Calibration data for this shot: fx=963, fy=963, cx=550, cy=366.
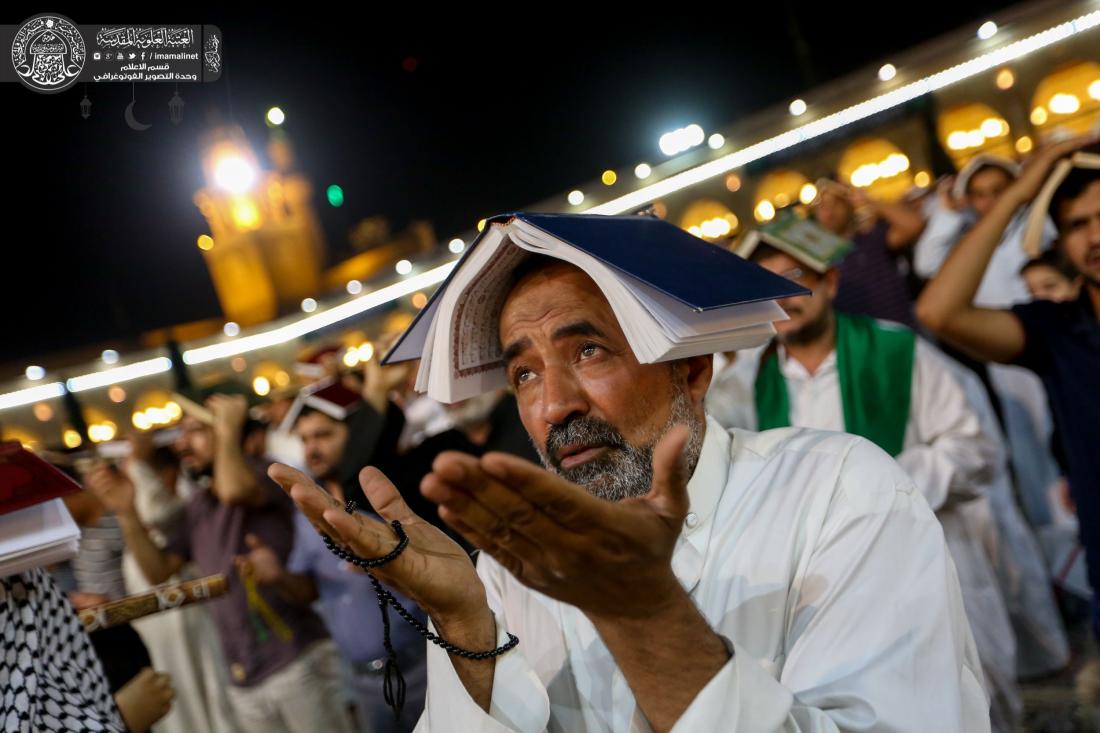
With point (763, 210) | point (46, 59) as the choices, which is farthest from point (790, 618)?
point (763, 210)

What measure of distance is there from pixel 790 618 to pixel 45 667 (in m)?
1.80

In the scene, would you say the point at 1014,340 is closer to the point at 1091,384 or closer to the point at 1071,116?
the point at 1091,384

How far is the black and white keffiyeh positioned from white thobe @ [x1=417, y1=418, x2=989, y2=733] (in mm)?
1049

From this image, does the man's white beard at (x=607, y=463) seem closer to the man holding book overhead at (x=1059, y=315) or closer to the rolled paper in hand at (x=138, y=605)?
the rolled paper in hand at (x=138, y=605)

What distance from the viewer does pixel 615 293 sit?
5.93 feet

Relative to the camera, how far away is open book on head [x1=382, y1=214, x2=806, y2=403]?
176 cm

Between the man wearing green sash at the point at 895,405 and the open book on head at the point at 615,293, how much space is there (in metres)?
2.26

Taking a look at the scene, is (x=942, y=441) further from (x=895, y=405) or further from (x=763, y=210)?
(x=763, y=210)

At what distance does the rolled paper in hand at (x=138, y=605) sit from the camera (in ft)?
9.23

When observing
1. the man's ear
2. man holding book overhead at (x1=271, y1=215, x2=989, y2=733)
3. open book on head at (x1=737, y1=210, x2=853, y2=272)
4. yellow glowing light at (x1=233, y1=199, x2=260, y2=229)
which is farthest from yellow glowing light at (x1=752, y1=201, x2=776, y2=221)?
yellow glowing light at (x1=233, y1=199, x2=260, y2=229)

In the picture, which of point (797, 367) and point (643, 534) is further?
point (797, 367)

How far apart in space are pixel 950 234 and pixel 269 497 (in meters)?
4.75

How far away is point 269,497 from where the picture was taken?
229 inches

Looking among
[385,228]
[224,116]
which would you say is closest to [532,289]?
[224,116]
